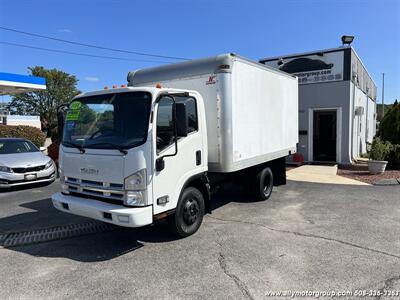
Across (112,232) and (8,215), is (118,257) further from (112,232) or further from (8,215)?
(8,215)

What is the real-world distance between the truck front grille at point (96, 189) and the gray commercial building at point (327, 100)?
446 inches

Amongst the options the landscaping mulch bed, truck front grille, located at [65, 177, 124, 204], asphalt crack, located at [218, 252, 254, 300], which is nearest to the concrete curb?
the landscaping mulch bed

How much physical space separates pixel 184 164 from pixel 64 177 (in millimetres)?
1929

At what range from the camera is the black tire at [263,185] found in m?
7.45

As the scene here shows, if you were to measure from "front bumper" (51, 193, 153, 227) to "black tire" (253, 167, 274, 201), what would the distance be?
362 centimetres

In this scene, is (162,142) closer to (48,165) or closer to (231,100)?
(231,100)

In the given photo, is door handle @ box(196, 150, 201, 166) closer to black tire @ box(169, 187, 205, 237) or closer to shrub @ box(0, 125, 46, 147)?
black tire @ box(169, 187, 205, 237)

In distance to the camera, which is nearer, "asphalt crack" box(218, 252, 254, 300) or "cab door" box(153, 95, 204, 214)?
"asphalt crack" box(218, 252, 254, 300)

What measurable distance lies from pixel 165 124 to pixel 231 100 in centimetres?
151

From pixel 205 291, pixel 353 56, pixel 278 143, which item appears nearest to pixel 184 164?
pixel 205 291

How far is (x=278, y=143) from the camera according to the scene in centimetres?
793

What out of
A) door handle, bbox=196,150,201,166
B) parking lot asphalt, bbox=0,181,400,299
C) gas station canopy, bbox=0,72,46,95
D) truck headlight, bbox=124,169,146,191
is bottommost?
parking lot asphalt, bbox=0,181,400,299

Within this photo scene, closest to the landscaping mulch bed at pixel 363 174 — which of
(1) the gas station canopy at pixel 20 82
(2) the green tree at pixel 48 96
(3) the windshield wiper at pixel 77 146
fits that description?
(3) the windshield wiper at pixel 77 146

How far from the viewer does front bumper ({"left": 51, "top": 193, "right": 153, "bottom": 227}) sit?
422 centimetres
